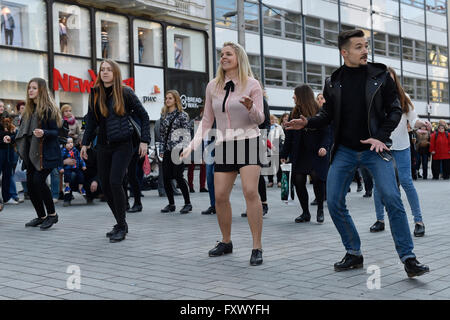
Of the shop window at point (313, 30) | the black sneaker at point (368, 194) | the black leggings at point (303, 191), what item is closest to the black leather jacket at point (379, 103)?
the black leggings at point (303, 191)

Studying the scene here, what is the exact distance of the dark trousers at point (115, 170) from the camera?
672 cm

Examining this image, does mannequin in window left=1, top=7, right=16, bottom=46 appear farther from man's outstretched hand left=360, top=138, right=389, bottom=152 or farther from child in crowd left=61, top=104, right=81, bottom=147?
man's outstretched hand left=360, top=138, right=389, bottom=152

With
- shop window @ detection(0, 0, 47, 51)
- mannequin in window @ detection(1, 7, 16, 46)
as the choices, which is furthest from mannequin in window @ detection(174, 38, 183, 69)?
mannequin in window @ detection(1, 7, 16, 46)

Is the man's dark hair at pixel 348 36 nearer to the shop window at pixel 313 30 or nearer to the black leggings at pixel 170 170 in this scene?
the black leggings at pixel 170 170

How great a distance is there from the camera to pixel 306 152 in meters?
8.63

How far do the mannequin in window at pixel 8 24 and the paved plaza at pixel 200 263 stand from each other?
1297cm

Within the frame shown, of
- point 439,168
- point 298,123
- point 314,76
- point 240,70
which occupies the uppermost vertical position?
point 314,76

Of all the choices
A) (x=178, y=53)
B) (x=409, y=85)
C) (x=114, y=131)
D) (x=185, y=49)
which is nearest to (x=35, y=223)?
(x=114, y=131)

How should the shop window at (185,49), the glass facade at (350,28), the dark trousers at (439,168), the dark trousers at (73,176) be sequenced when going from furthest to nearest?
1. the glass facade at (350,28)
2. the shop window at (185,49)
3. the dark trousers at (439,168)
4. the dark trousers at (73,176)

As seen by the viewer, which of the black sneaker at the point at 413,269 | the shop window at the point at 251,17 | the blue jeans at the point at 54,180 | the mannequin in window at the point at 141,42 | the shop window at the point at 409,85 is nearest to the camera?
the black sneaker at the point at 413,269

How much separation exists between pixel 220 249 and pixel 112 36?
64.2 ft

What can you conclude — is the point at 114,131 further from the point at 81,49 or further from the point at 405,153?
the point at 81,49

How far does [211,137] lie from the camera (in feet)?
32.2
